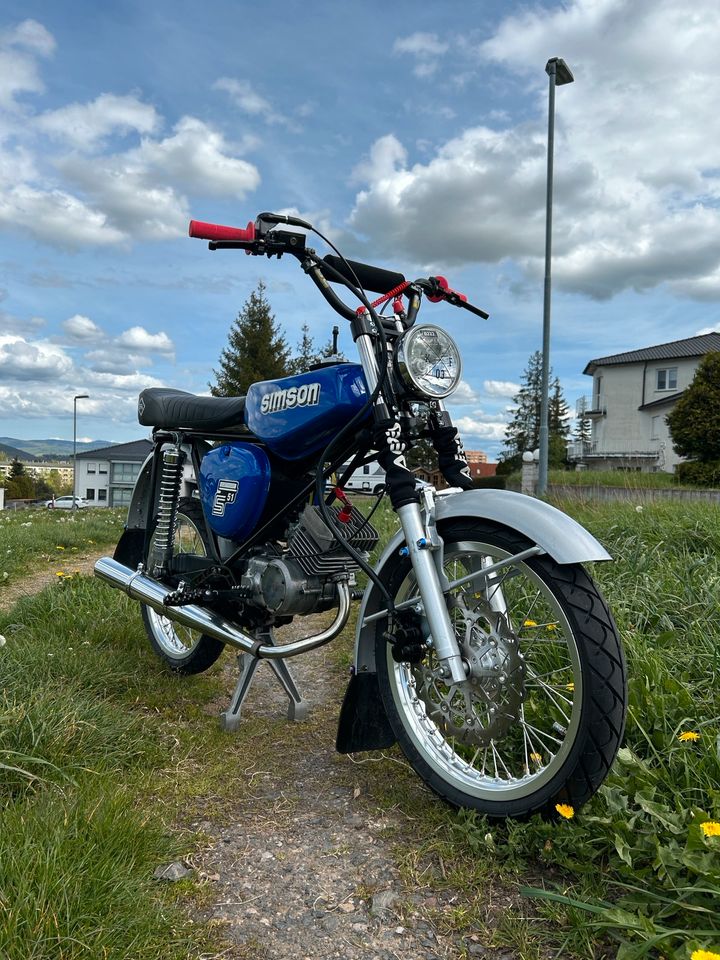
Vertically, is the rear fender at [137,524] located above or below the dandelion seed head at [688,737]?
above

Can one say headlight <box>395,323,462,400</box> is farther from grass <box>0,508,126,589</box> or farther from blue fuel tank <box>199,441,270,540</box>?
grass <box>0,508,126,589</box>

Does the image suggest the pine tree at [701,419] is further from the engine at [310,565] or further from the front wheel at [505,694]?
the engine at [310,565]

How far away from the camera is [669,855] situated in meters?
1.63

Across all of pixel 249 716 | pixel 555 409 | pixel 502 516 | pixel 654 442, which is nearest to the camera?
pixel 502 516

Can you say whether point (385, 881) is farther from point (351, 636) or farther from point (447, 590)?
point (351, 636)

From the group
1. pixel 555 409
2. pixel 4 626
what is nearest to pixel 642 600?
pixel 4 626

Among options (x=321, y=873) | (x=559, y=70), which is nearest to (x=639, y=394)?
(x=559, y=70)

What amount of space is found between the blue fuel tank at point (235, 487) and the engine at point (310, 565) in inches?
7.5

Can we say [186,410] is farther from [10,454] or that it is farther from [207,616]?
[10,454]

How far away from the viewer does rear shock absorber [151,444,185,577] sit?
3271 mm

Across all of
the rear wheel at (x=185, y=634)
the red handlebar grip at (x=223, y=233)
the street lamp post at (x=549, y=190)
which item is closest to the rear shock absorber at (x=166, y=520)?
the rear wheel at (x=185, y=634)

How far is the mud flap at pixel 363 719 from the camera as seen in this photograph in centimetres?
228

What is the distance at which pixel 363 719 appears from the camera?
2.29m

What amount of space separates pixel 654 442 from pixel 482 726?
39330 mm
